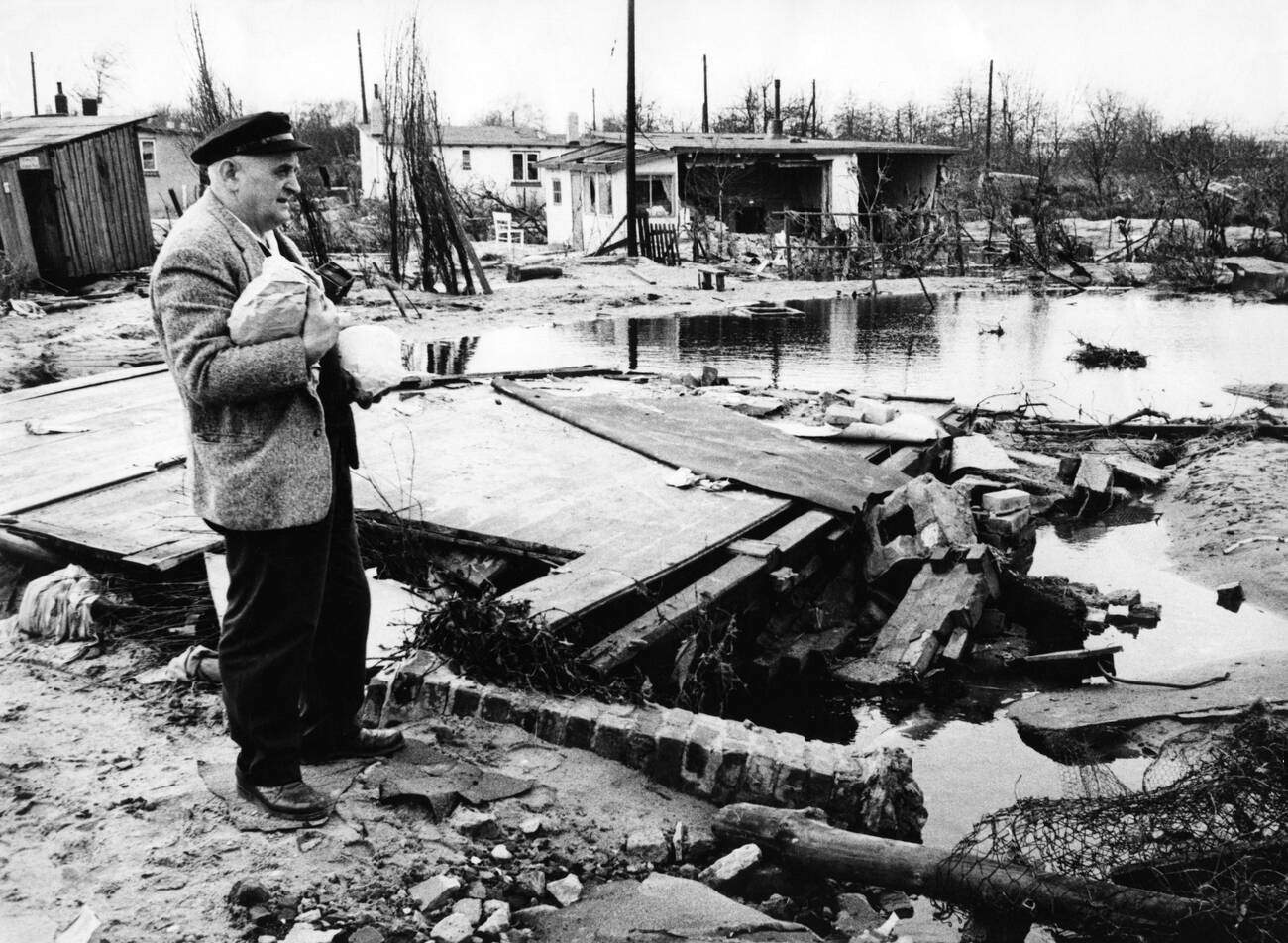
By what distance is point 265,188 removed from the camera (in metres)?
2.96

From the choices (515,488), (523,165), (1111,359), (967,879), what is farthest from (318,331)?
(523,165)

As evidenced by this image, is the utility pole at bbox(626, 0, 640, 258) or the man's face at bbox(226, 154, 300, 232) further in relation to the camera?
the utility pole at bbox(626, 0, 640, 258)

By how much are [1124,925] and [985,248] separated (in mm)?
31844

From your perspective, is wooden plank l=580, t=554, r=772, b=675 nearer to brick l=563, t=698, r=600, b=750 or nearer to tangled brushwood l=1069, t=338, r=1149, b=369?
brick l=563, t=698, r=600, b=750

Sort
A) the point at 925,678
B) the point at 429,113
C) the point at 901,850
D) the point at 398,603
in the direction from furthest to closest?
the point at 429,113 < the point at 925,678 < the point at 398,603 < the point at 901,850

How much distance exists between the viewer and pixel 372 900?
109 inches

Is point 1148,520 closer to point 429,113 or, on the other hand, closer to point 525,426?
point 525,426

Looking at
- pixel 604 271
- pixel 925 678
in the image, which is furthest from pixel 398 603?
pixel 604 271

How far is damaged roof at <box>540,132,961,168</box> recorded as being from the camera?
34531 mm

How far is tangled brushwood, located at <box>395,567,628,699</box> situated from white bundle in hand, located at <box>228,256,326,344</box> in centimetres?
149

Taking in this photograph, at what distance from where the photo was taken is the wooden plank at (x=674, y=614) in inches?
165

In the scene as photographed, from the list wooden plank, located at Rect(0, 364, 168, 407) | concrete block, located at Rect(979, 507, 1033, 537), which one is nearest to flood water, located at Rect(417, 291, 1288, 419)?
wooden plank, located at Rect(0, 364, 168, 407)

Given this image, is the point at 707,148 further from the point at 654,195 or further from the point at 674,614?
the point at 674,614

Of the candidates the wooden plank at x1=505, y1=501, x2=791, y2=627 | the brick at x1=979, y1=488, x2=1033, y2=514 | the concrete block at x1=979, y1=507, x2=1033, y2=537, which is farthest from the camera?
the brick at x1=979, y1=488, x2=1033, y2=514
